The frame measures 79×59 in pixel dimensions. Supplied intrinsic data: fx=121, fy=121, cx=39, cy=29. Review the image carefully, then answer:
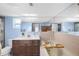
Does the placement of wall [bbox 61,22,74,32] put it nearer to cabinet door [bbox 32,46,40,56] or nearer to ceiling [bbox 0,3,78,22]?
ceiling [bbox 0,3,78,22]

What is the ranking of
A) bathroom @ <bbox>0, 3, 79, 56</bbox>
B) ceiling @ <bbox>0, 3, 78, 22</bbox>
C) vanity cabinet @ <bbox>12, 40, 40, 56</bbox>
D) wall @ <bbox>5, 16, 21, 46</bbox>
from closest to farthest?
ceiling @ <bbox>0, 3, 78, 22</bbox>
bathroom @ <bbox>0, 3, 79, 56</bbox>
vanity cabinet @ <bbox>12, 40, 40, 56</bbox>
wall @ <bbox>5, 16, 21, 46</bbox>

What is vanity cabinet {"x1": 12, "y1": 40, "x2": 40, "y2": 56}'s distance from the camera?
378cm

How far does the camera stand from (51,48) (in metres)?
2.60

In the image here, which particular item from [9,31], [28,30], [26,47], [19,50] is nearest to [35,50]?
[26,47]

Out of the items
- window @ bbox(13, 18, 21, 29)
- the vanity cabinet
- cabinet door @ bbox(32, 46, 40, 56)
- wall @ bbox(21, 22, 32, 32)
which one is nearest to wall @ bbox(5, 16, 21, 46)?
window @ bbox(13, 18, 21, 29)

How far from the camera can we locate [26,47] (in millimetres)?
3832

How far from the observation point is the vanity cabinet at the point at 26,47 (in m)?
3.78

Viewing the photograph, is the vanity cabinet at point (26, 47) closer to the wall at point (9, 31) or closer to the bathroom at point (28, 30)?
the bathroom at point (28, 30)

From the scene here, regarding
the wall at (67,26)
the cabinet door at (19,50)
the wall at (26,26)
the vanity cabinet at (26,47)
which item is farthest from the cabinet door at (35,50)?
the wall at (67,26)

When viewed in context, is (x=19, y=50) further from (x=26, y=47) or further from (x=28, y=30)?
(x=28, y=30)

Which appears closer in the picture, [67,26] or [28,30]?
[67,26]

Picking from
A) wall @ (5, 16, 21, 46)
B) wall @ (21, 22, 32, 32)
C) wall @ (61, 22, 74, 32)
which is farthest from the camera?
wall @ (5, 16, 21, 46)

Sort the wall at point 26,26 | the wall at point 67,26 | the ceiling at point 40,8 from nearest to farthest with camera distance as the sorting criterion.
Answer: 1. the ceiling at point 40,8
2. the wall at point 67,26
3. the wall at point 26,26

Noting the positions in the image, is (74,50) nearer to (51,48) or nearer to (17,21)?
(51,48)
